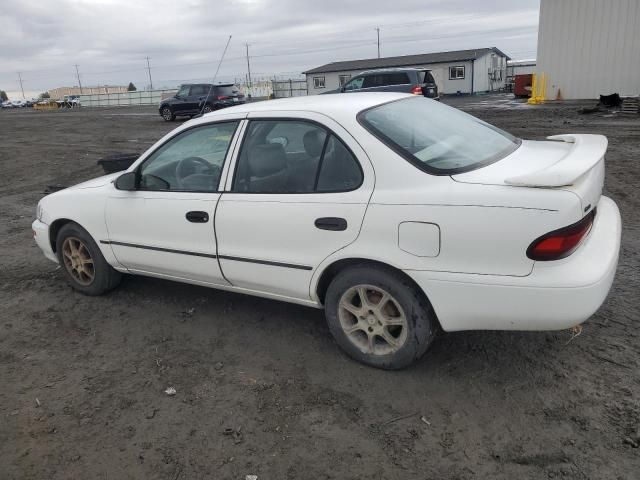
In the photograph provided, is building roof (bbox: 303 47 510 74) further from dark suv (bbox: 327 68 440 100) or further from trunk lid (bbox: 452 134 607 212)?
trunk lid (bbox: 452 134 607 212)

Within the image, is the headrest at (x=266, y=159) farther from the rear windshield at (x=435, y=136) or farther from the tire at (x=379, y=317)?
the tire at (x=379, y=317)

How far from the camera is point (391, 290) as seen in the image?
2.97 metres

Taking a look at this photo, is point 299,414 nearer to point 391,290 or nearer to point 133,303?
point 391,290

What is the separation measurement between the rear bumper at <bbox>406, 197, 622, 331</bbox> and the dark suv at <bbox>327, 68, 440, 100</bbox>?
18.5 meters

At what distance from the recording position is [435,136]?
10.8ft

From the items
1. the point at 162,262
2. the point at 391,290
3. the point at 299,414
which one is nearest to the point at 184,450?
the point at 299,414

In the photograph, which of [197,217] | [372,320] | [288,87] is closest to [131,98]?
[288,87]

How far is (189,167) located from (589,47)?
88.0 ft

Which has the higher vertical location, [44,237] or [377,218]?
[377,218]

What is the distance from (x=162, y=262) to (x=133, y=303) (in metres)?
0.77

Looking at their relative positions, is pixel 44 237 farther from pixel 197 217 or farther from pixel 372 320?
pixel 372 320

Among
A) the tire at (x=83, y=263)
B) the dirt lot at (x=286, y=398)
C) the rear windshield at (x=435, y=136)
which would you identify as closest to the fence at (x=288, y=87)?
the tire at (x=83, y=263)

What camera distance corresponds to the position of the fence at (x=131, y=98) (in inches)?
2155

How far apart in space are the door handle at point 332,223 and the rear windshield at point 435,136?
51 centimetres
